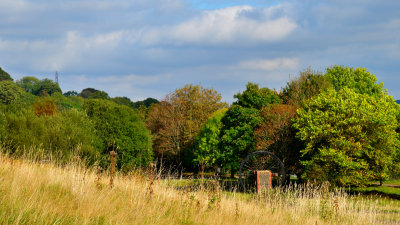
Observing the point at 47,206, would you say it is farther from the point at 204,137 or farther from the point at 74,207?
the point at 204,137

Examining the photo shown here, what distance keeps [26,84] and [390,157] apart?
164563mm

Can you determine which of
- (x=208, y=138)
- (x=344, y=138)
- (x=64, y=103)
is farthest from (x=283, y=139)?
(x=64, y=103)

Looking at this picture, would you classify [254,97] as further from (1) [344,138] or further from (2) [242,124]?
(1) [344,138]

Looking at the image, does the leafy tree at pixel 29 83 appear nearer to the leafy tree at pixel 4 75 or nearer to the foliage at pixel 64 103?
the leafy tree at pixel 4 75

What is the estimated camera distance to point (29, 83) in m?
172

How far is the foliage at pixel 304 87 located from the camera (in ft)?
140

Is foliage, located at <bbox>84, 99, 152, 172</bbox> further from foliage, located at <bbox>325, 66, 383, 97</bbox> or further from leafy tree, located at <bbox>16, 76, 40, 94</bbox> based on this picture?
leafy tree, located at <bbox>16, 76, 40, 94</bbox>

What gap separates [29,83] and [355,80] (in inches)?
6032

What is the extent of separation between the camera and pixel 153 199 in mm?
9672

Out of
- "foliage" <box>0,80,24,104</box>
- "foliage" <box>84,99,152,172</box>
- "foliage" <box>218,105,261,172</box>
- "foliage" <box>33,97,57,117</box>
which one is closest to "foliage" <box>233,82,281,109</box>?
"foliage" <box>218,105,261,172</box>

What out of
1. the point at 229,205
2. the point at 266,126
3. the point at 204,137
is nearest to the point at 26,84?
the point at 204,137

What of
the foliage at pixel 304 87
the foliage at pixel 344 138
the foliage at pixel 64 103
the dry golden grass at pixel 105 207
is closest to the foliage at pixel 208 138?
the foliage at pixel 304 87

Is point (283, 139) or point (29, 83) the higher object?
point (29, 83)

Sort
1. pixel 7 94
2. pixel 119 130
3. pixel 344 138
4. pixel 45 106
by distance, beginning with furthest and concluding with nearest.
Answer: pixel 7 94 → pixel 45 106 → pixel 119 130 → pixel 344 138
